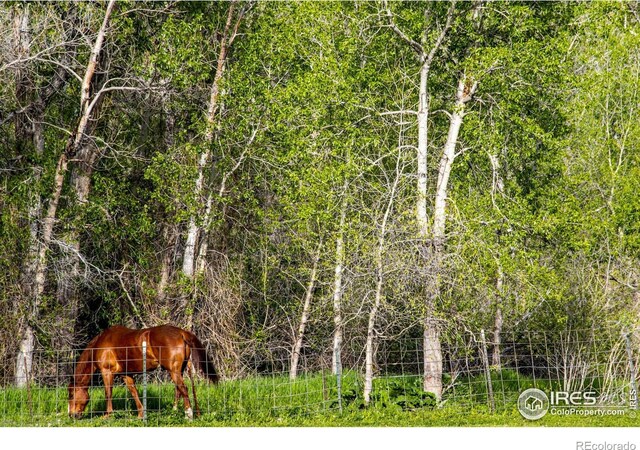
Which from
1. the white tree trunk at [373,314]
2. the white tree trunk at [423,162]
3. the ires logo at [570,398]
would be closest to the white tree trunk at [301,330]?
the white tree trunk at [423,162]

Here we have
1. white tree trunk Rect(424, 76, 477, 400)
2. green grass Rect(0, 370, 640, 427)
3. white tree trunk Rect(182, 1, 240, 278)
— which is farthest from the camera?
white tree trunk Rect(182, 1, 240, 278)

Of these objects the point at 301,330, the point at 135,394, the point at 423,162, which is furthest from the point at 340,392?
the point at 301,330

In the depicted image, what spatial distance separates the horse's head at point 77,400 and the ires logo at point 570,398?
7384 mm

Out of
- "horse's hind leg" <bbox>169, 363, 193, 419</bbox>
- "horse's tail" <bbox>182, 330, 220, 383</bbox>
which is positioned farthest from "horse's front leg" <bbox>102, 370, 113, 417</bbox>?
"horse's tail" <bbox>182, 330, 220, 383</bbox>

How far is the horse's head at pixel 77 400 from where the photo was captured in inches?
576

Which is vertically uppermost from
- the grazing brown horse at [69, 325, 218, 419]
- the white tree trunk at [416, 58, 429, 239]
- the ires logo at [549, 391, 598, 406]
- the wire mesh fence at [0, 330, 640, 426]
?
the white tree trunk at [416, 58, 429, 239]

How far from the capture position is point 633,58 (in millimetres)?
22688

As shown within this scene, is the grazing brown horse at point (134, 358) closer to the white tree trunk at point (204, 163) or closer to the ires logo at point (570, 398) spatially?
the white tree trunk at point (204, 163)

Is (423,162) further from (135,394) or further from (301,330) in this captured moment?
(135,394)

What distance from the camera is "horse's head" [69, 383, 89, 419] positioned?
14.6 metres

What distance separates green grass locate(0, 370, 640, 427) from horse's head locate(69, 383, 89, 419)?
148mm

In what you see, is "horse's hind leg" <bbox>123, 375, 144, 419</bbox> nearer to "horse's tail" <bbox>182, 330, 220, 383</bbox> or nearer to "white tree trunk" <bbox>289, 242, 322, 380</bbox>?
"horse's tail" <bbox>182, 330, 220, 383</bbox>

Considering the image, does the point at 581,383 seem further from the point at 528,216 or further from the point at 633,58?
the point at 633,58

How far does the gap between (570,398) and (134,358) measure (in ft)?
23.9
